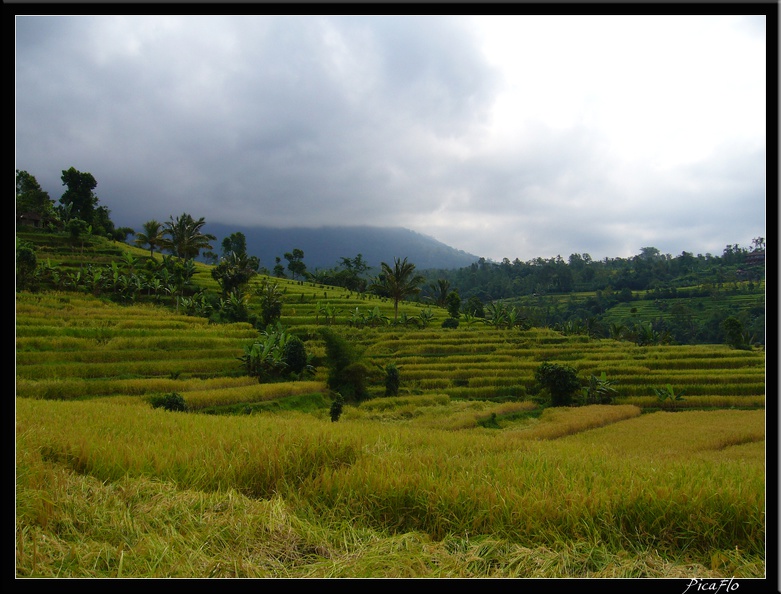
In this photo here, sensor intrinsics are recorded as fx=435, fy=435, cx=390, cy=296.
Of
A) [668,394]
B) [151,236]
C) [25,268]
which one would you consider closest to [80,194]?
[151,236]

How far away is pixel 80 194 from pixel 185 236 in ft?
44.9

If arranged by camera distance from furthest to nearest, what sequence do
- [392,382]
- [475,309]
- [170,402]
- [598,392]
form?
[475,309]
[598,392]
[392,382]
[170,402]

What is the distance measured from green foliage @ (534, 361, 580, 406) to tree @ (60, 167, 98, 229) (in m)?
46.2

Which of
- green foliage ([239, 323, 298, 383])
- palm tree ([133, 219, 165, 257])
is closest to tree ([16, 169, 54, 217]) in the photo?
palm tree ([133, 219, 165, 257])

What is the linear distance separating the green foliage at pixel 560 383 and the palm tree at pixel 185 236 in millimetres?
32262

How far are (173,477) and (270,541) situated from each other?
1.15m

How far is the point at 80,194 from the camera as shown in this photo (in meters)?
44.7

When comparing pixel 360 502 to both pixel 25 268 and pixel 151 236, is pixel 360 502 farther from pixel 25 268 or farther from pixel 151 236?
pixel 151 236

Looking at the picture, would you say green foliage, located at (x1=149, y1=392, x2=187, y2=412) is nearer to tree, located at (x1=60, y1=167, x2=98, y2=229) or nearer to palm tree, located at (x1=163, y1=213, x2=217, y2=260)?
palm tree, located at (x1=163, y1=213, x2=217, y2=260)

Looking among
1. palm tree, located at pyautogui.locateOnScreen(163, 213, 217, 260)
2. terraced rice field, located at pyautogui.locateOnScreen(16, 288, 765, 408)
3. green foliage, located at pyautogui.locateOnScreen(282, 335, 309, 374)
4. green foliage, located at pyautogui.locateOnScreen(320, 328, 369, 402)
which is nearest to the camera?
terraced rice field, located at pyautogui.locateOnScreen(16, 288, 765, 408)

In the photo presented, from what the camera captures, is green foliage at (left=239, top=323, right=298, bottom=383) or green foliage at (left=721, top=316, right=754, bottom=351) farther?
green foliage at (left=721, top=316, right=754, bottom=351)

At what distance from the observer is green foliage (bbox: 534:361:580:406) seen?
22.0 metres

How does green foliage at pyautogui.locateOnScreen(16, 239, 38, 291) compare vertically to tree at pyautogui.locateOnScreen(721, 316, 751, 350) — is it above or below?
above
